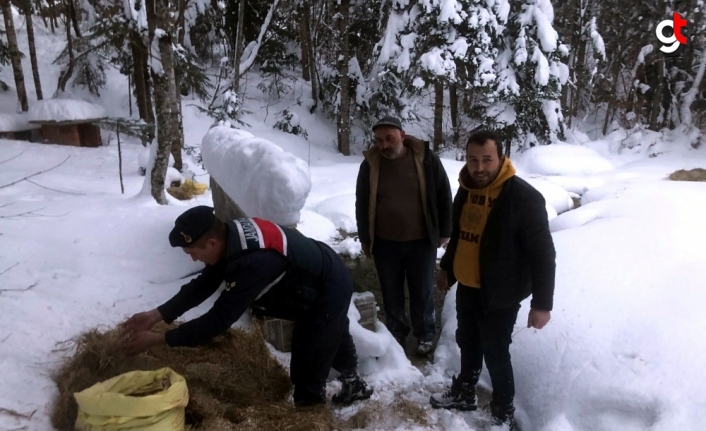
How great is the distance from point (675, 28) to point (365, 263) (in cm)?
1225

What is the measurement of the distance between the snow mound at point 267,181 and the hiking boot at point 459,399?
4.51ft

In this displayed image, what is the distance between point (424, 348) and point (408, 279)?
0.55m

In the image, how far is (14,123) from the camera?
11.4 meters

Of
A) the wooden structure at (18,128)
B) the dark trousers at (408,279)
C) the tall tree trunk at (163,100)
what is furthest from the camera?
the wooden structure at (18,128)

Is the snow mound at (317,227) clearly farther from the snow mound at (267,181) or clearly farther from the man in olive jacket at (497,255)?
the man in olive jacket at (497,255)

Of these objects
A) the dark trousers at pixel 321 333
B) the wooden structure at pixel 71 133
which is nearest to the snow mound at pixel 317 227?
the dark trousers at pixel 321 333

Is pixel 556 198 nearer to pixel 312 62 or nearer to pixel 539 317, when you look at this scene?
pixel 539 317

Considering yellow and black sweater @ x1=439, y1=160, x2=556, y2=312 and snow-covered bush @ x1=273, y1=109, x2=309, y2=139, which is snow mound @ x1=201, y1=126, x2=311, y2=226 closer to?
yellow and black sweater @ x1=439, y1=160, x2=556, y2=312

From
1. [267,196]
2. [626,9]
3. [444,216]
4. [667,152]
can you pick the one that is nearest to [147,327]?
[267,196]

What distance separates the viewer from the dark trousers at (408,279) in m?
3.29

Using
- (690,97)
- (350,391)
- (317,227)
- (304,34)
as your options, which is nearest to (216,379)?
(350,391)

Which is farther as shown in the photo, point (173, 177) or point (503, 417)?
point (173, 177)

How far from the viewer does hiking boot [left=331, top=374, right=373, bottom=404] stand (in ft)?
9.00

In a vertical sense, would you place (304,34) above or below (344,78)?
above
